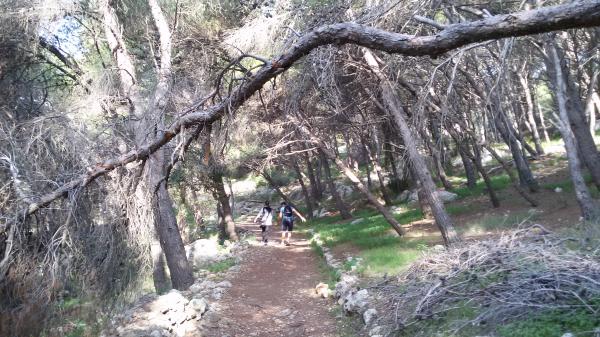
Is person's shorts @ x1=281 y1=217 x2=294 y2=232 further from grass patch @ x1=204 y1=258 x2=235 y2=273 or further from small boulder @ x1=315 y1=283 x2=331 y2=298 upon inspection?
small boulder @ x1=315 y1=283 x2=331 y2=298

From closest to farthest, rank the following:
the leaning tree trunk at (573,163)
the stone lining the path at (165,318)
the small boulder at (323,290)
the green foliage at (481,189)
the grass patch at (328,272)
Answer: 1. the stone lining the path at (165,318)
2. the leaning tree trunk at (573,163)
3. the small boulder at (323,290)
4. the grass patch at (328,272)
5. the green foliage at (481,189)

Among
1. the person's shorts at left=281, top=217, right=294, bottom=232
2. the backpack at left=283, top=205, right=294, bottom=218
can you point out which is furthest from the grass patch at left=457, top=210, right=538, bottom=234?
the person's shorts at left=281, top=217, right=294, bottom=232

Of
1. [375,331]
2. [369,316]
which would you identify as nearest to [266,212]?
[369,316]

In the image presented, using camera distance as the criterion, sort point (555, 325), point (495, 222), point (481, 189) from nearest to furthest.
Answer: point (555, 325)
point (495, 222)
point (481, 189)

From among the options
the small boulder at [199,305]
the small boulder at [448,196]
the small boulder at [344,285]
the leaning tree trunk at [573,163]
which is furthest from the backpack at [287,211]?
the leaning tree trunk at [573,163]

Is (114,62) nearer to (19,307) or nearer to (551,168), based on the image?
(19,307)

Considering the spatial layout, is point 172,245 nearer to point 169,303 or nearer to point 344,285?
point 169,303

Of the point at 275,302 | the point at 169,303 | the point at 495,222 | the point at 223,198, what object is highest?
the point at 223,198

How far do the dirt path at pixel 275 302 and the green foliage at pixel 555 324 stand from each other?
3989mm

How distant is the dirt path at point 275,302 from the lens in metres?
8.84

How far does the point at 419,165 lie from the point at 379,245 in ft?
9.77

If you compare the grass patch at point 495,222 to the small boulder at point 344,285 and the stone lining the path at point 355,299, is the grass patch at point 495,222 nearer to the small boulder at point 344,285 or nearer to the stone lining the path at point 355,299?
the stone lining the path at point 355,299

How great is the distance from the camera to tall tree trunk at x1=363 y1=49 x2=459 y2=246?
34.6ft

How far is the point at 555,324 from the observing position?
4.44 meters
